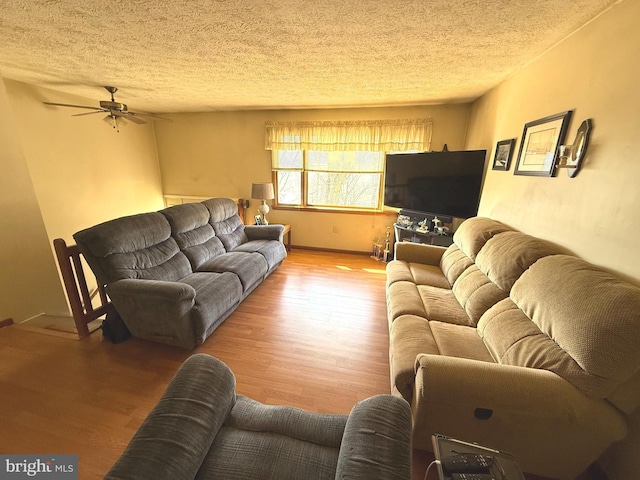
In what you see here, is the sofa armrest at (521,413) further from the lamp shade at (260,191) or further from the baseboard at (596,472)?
the lamp shade at (260,191)

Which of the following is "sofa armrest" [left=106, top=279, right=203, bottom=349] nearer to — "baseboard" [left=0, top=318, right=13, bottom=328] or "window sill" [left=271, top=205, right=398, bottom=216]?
"baseboard" [left=0, top=318, right=13, bottom=328]

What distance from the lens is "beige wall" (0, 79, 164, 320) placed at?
9.08 feet

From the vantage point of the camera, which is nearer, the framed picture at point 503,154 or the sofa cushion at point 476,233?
the sofa cushion at point 476,233

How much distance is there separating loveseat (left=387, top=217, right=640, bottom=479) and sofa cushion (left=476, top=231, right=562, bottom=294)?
0.25 ft

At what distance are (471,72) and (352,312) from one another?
2514 millimetres

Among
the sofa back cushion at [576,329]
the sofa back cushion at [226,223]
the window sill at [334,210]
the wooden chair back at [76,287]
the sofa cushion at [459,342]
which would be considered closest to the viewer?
the sofa back cushion at [576,329]

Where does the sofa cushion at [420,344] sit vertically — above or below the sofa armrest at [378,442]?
below

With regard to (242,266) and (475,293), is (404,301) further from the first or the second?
(242,266)

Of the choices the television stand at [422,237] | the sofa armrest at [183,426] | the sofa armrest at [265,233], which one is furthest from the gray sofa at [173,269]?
the television stand at [422,237]

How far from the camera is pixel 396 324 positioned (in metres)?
1.66

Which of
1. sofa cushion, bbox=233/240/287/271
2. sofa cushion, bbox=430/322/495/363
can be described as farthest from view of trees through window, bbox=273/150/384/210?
sofa cushion, bbox=430/322/495/363

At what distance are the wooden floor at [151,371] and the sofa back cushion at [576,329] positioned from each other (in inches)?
25.8

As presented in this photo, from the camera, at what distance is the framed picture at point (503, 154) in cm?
230

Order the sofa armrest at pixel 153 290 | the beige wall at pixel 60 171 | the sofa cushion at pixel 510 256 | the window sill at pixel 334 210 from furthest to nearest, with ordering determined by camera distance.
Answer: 1. the window sill at pixel 334 210
2. the beige wall at pixel 60 171
3. the sofa armrest at pixel 153 290
4. the sofa cushion at pixel 510 256
